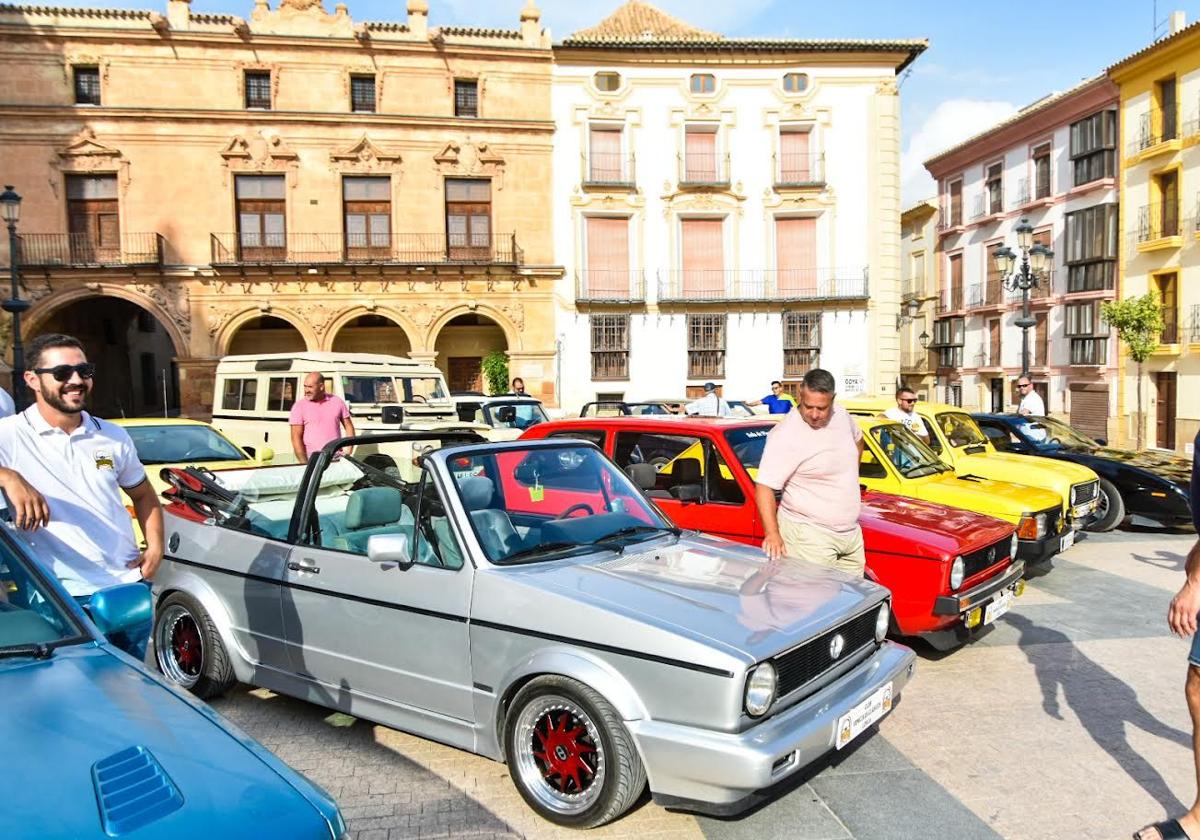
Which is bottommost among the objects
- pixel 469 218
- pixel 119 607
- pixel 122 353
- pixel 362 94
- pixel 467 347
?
pixel 119 607

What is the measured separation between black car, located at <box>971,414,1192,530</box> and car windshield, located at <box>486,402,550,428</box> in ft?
25.5

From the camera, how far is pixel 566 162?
83.1ft

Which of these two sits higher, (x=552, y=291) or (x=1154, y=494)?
(x=552, y=291)

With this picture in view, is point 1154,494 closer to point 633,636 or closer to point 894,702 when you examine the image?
point 894,702

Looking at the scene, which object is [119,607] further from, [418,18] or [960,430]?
[418,18]

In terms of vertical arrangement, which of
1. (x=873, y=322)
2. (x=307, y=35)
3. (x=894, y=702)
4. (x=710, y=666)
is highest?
(x=307, y=35)

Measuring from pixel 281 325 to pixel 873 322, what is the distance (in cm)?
1916

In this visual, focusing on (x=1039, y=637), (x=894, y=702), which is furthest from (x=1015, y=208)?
(x=894, y=702)

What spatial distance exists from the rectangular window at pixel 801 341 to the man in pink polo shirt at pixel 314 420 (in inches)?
749

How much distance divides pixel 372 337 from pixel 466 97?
319 inches

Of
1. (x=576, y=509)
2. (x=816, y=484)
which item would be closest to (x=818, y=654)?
(x=576, y=509)

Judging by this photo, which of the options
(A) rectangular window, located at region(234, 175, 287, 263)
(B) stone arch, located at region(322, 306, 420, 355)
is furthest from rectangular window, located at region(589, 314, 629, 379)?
(A) rectangular window, located at region(234, 175, 287, 263)

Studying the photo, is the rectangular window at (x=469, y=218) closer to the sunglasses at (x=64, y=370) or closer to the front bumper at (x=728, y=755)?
the sunglasses at (x=64, y=370)

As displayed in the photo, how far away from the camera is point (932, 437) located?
9469 mm
